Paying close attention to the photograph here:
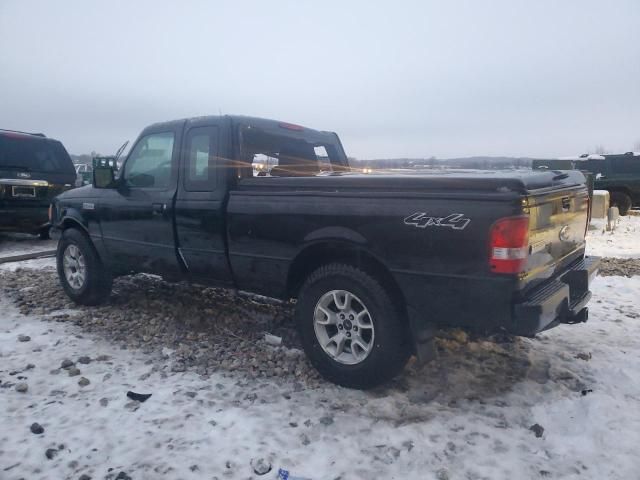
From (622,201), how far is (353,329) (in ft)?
47.1

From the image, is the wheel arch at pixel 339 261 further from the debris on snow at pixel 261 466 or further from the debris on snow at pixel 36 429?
the debris on snow at pixel 36 429

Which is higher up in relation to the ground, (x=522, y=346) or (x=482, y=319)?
(x=482, y=319)

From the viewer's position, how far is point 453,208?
9.45 ft

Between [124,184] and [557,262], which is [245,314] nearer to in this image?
[124,184]

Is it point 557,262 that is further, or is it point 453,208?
point 557,262

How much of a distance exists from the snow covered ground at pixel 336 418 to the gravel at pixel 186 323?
17 cm

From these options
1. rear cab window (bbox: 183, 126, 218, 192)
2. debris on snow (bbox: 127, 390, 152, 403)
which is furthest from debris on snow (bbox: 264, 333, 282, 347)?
rear cab window (bbox: 183, 126, 218, 192)

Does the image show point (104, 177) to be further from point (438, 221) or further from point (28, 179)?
point (28, 179)

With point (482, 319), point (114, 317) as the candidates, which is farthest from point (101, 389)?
point (482, 319)

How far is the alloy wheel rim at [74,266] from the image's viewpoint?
5398mm

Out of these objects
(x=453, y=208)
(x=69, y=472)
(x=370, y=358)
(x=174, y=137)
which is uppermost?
(x=174, y=137)

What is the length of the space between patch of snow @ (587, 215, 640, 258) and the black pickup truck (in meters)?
5.58

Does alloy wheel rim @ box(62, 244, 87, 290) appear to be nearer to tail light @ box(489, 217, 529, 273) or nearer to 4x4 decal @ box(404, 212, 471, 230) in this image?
4x4 decal @ box(404, 212, 471, 230)

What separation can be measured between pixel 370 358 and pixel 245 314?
2142mm
